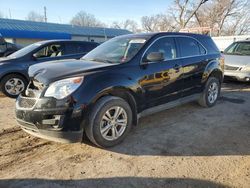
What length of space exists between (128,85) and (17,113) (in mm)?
1750

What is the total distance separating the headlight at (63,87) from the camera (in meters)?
3.49

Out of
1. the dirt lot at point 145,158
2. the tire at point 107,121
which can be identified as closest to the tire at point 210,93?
the dirt lot at point 145,158

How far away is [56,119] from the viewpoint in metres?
3.47

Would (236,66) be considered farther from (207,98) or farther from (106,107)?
(106,107)

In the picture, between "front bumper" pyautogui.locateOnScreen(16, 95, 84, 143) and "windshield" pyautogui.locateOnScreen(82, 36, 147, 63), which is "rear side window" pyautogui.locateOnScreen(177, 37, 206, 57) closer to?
"windshield" pyautogui.locateOnScreen(82, 36, 147, 63)

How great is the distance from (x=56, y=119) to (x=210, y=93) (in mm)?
3975

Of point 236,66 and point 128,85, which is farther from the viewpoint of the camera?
point 236,66

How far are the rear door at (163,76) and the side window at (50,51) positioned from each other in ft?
13.4

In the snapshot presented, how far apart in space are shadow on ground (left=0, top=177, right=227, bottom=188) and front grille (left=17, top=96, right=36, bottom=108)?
106 cm

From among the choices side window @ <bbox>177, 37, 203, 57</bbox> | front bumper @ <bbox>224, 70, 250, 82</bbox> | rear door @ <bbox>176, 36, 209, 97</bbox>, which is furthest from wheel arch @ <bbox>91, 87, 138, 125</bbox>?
front bumper @ <bbox>224, 70, 250, 82</bbox>

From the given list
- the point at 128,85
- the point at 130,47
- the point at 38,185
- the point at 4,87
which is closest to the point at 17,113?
the point at 38,185

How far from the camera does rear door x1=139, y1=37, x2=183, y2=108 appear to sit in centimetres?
441

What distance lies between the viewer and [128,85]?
4059mm

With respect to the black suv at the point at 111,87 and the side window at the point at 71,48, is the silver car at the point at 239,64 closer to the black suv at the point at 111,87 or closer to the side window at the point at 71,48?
the black suv at the point at 111,87
